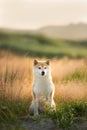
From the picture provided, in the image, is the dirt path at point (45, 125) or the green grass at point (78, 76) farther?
the green grass at point (78, 76)

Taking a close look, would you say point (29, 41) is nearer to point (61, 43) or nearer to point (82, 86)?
point (61, 43)

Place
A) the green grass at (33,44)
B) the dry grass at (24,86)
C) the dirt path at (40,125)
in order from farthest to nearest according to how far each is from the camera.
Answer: the green grass at (33,44)
the dry grass at (24,86)
the dirt path at (40,125)

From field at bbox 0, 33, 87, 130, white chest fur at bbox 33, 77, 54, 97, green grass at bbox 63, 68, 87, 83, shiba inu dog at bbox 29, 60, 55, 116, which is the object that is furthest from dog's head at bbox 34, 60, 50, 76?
green grass at bbox 63, 68, 87, 83

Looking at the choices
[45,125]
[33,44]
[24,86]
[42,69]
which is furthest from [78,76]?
[33,44]

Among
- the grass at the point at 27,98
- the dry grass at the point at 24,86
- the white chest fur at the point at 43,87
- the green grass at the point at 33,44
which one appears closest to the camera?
the grass at the point at 27,98

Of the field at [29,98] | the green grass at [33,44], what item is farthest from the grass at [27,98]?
the green grass at [33,44]

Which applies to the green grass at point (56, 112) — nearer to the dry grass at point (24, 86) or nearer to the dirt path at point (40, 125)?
the dirt path at point (40, 125)

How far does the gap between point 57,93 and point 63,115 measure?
4.66ft

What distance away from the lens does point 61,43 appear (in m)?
38.0

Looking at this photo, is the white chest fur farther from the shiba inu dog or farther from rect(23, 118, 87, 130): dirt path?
rect(23, 118, 87, 130): dirt path

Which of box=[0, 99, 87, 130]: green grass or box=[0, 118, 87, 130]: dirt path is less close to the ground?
box=[0, 99, 87, 130]: green grass

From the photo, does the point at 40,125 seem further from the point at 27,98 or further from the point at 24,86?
the point at 24,86

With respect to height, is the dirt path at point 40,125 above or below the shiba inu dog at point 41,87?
below

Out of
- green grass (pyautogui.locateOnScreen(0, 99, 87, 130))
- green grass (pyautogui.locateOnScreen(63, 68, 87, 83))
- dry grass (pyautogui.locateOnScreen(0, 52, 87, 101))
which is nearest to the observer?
green grass (pyautogui.locateOnScreen(0, 99, 87, 130))
